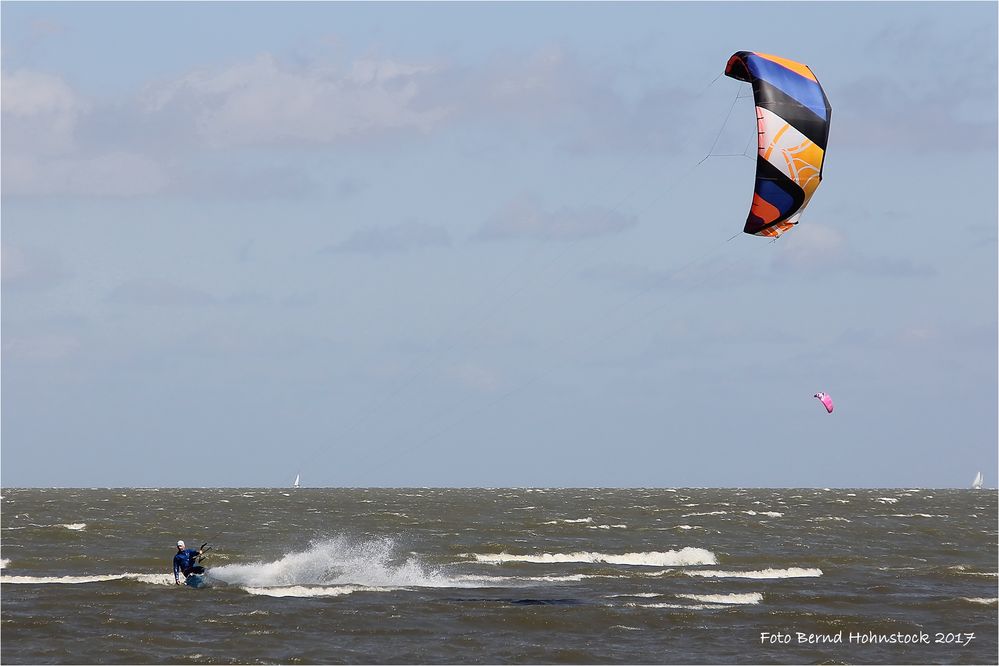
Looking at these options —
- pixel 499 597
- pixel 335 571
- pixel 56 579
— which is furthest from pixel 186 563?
pixel 499 597

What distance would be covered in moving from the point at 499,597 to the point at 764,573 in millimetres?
10760

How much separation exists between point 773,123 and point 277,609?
1515cm

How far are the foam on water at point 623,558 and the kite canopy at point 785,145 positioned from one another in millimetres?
18470

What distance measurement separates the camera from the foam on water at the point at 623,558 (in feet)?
138

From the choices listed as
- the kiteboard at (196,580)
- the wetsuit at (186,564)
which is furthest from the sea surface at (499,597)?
the wetsuit at (186,564)

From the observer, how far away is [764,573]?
1532 inches

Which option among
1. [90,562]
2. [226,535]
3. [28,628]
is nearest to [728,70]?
[28,628]

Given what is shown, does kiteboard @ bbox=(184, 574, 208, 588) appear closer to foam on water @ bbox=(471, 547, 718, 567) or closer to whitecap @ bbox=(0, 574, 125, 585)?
whitecap @ bbox=(0, 574, 125, 585)

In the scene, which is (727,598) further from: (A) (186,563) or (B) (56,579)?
(B) (56,579)

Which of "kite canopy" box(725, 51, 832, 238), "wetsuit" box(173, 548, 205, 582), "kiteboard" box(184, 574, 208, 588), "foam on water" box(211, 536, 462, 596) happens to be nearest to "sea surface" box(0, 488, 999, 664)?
"foam on water" box(211, 536, 462, 596)

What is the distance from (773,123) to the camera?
2528 cm

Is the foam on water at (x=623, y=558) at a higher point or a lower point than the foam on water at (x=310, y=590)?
higher

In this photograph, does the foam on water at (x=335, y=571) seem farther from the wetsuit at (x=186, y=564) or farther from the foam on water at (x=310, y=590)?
the wetsuit at (x=186, y=564)

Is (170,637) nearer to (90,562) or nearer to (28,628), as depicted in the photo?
(28,628)
